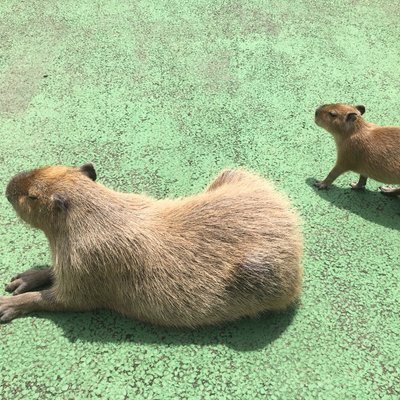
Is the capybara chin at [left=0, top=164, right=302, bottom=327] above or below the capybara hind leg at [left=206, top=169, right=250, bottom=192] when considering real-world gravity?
below

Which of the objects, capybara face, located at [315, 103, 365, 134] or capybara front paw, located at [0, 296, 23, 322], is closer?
capybara front paw, located at [0, 296, 23, 322]

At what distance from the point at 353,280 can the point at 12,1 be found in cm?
476

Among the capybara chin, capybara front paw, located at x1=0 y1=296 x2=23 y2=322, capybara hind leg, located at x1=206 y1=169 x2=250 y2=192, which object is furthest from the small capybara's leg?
capybara front paw, located at x1=0 y1=296 x2=23 y2=322

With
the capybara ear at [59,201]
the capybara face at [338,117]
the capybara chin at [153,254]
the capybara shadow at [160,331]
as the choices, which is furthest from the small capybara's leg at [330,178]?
the capybara ear at [59,201]

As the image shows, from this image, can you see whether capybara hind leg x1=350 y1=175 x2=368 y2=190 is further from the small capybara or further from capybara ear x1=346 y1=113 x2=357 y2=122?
capybara ear x1=346 y1=113 x2=357 y2=122

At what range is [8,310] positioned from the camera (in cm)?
254

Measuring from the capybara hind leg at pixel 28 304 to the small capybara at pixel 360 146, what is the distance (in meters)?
2.28

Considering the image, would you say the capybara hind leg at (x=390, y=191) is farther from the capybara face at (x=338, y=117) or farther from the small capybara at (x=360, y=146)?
the capybara face at (x=338, y=117)

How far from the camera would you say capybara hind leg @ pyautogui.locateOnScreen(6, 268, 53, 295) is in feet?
8.80

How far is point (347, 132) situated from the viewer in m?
3.77

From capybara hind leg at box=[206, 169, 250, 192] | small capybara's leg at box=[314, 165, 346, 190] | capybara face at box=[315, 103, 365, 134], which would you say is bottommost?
small capybara's leg at box=[314, 165, 346, 190]

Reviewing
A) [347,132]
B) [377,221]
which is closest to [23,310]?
[377,221]

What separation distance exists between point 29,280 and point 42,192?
2.14ft

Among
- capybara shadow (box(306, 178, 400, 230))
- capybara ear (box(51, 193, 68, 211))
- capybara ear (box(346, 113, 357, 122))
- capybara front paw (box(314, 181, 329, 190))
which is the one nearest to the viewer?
capybara ear (box(51, 193, 68, 211))
